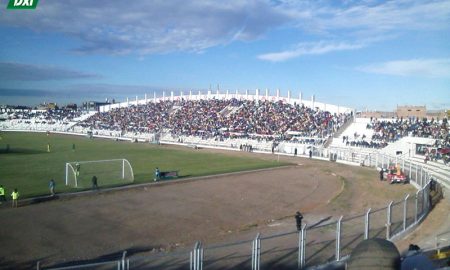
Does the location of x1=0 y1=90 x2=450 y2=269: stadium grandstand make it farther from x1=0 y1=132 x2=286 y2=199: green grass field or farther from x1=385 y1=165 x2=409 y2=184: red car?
x1=0 y1=132 x2=286 y2=199: green grass field

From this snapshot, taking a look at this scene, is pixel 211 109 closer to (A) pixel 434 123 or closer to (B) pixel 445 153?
(A) pixel 434 123

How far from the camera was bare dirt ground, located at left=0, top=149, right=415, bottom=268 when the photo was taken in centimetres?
1358

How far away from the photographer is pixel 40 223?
1636cm

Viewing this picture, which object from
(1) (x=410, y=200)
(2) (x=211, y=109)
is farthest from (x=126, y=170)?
(2) (x=211, y=109)

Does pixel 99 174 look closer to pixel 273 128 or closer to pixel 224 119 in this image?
pixel 273 128

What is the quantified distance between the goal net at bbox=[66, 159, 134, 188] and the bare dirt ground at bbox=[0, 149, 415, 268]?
242cm

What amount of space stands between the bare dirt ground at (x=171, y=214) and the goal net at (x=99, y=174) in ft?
7.95

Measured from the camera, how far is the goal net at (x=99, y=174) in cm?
2538

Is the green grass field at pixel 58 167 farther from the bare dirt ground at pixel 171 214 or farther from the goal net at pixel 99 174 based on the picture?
the bare dirt ground at pixel 171 214

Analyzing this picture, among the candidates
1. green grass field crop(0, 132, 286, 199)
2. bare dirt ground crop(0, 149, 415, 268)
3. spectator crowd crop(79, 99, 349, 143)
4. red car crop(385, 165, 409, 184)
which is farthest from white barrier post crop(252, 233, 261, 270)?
spectator crowd crop(79, 99, 349, 143)

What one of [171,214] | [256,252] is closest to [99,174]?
[171,214]

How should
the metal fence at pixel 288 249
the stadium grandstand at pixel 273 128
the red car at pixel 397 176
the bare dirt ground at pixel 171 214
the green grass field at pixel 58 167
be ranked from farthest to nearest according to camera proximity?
the stadium grandstand at pixel 273 128
the red car at pixel 397 176
the green grass field at pixel 58 167
the bare dirt ground at pixel 171 214
the metal fence at pixel 288 249

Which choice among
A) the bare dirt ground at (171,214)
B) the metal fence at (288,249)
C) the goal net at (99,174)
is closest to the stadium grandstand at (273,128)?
the metal fence at (288,249)

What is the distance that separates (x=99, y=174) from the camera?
2788cm
